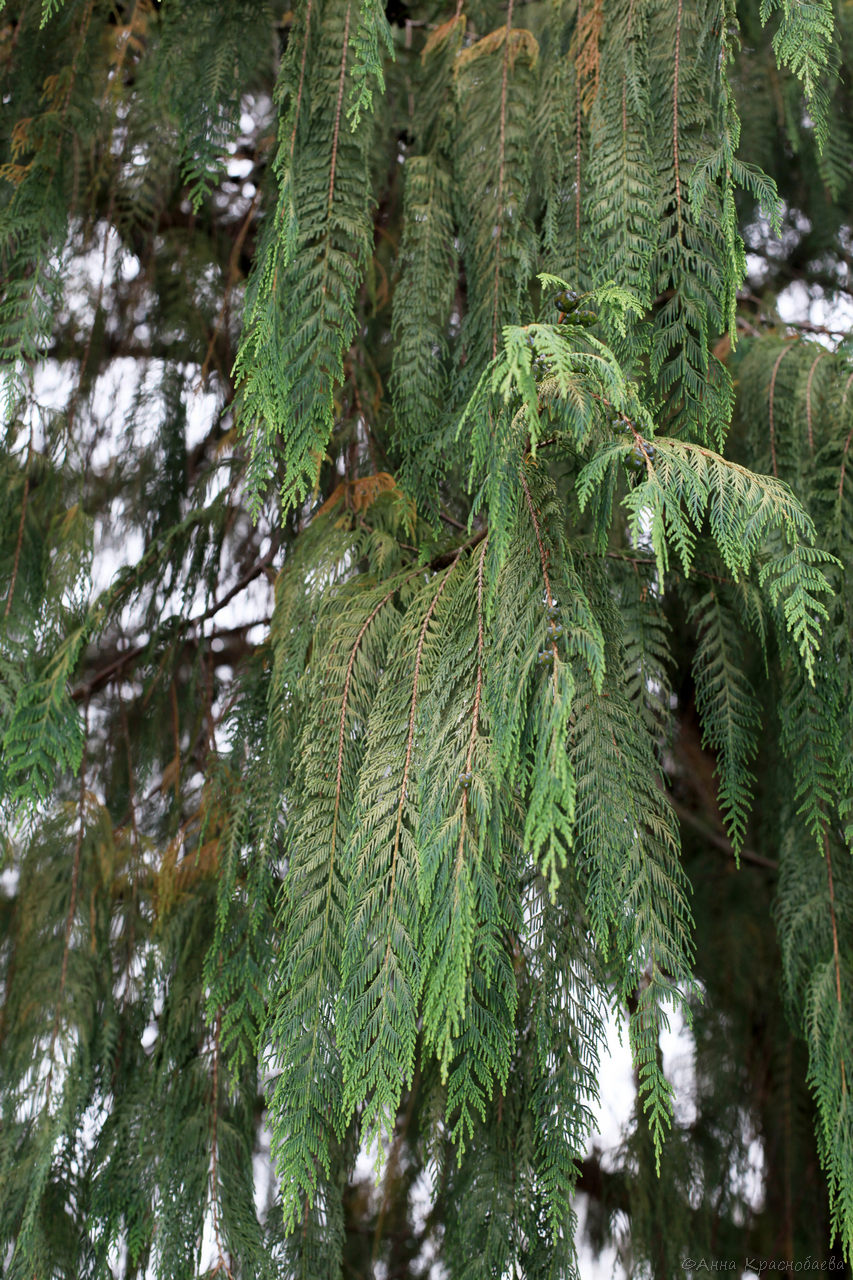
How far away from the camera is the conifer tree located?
0.85 meters

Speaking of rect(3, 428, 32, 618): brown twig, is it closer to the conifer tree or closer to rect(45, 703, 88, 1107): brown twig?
the conifer tree

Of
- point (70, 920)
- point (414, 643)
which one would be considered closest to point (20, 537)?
point (70, 920)

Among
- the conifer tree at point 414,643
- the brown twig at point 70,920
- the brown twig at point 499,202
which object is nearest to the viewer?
the conifer tree at point 414,643

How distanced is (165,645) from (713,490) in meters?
1.09

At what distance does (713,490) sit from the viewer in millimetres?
820

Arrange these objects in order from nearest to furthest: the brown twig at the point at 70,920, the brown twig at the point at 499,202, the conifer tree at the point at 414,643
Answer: the conifer tree at the point at 414,643, the brown twig at the point at 499,202, the brown twig at the point at 70,920

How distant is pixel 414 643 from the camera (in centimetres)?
97

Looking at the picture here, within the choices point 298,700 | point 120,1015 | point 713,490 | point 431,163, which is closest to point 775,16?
point 431,163

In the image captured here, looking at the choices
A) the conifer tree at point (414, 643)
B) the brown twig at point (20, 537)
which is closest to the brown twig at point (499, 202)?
the conifer tree at point (414, 643)

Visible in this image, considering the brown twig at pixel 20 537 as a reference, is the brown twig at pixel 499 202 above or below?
above

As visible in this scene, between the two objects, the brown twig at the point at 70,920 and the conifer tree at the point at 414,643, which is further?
the brown twig at the point at 70,920

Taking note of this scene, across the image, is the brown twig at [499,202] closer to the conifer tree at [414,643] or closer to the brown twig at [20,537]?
the conifer tree at [414,643]

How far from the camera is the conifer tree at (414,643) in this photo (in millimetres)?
846

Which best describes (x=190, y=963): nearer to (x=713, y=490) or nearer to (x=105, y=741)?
(x=105, y=741)
